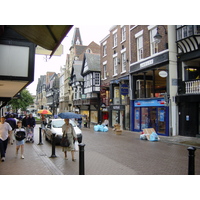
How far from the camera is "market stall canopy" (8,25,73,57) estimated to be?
3.69 m

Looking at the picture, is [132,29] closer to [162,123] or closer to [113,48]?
[113,48]

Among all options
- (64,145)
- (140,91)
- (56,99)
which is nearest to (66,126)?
(64,145)

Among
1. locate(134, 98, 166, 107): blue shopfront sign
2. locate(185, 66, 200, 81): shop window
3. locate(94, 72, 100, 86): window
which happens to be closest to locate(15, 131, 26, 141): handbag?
locate(134, 98, 166, 107): blue shopfront sign

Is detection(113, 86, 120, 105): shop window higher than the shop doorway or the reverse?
higher

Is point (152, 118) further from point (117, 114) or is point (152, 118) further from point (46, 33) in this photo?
point (46, 33)

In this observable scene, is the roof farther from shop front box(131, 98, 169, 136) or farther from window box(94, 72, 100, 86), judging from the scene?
shop front box(131, 98, 169, 136)

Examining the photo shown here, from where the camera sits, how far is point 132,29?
21953 millimetres

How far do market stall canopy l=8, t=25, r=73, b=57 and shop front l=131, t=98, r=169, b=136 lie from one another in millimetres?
14253

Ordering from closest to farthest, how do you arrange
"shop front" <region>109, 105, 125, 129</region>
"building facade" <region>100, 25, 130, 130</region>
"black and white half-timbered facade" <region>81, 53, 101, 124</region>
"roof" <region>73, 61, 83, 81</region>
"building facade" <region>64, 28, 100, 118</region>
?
1. "building facade" <region>100, 25, 130, 130</region>
2. "shop front" <region>109, 105, 125, 129</region>
3. "black and white half-timbered facade" <region>81, 53, 101, 124</region>
4. "roof" <region>73, 61, 83, 81</region>
5. "building facade" <region>64, 28, 100, 118</region>

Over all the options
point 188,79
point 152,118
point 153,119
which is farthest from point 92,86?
point 188,79

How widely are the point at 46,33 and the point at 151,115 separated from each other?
1636 centimetres

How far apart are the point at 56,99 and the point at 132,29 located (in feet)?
151

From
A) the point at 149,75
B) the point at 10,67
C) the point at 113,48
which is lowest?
the point at 10,67
